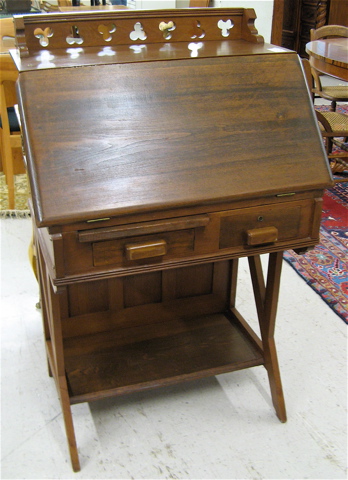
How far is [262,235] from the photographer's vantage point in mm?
1704

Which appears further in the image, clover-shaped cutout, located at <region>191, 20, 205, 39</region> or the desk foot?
clover-shaped cutout, located at <region>191, 20, 205, 39</region>

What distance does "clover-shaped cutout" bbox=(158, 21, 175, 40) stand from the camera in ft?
6.56

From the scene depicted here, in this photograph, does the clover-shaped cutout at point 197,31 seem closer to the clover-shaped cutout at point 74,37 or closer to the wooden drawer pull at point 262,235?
the clover-shaped cutout at point 74,37

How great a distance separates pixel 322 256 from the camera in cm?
331

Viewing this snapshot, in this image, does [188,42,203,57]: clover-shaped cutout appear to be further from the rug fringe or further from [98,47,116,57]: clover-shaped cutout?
the rug fringe

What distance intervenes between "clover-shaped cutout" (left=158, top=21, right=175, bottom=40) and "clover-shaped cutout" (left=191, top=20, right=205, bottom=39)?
0.08 m

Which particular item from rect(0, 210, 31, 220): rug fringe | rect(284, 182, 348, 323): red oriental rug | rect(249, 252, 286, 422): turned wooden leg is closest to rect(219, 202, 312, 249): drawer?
rect(249, 252, 286, 422): turned wooden leg

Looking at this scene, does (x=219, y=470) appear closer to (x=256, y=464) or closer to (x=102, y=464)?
(x=256, y=464)

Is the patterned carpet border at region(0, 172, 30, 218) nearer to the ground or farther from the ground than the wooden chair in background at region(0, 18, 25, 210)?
nearer to the ground

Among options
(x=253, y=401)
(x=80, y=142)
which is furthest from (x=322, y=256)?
(x=80, y=142)

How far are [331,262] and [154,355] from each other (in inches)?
58.1

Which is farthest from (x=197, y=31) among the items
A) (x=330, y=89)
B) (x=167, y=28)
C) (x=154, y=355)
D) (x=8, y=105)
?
(x=330, y=89)

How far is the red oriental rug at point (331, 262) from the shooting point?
9.53ft

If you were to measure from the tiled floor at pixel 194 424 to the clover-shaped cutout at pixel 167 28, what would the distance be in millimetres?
1352
